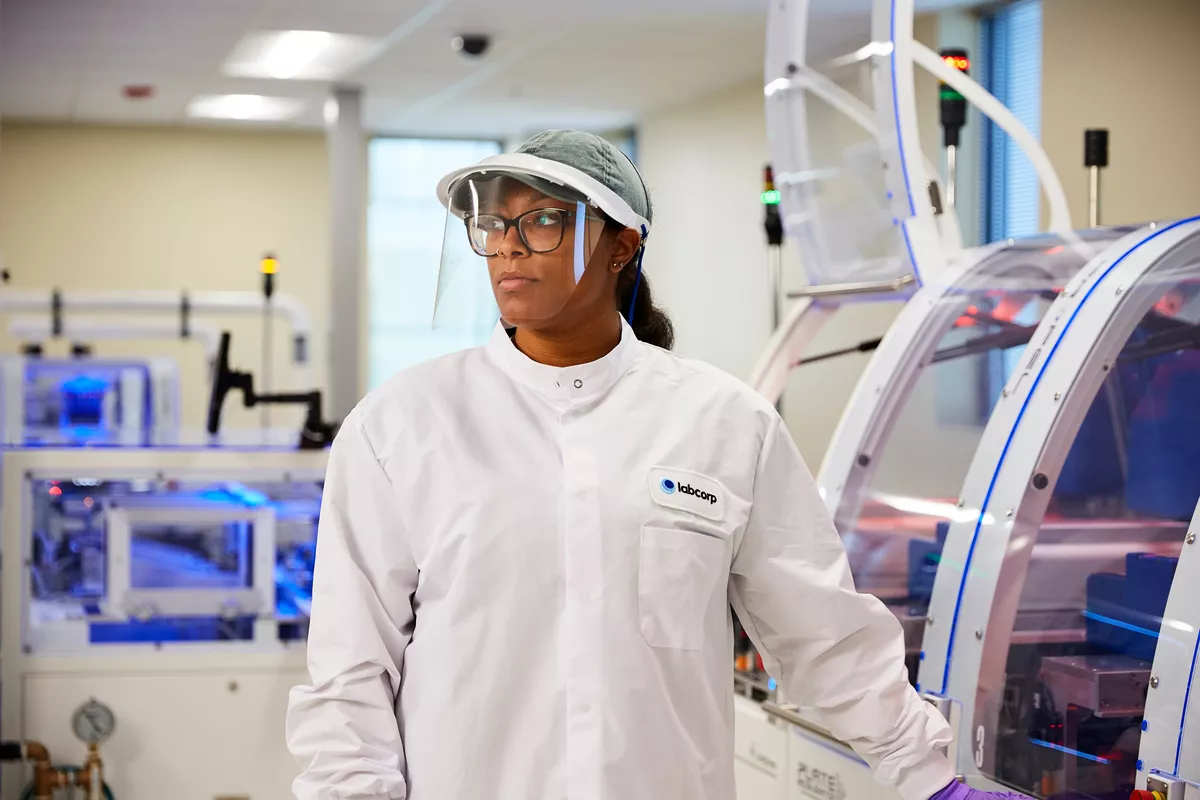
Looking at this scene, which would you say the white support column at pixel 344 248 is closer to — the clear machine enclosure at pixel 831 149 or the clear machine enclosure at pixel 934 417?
the clear machine enclosure at pixel 831 149

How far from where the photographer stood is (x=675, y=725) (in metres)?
1.59

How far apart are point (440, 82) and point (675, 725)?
775cm

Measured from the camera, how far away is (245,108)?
32.6 feet

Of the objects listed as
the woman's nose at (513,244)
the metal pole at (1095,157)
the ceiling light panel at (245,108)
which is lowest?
the woman's nose at (513,244)

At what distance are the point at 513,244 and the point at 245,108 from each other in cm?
890

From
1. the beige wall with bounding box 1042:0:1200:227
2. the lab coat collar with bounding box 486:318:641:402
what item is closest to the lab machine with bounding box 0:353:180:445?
the beige wall with bounding box 1042:0:1200:227

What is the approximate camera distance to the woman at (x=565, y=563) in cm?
154

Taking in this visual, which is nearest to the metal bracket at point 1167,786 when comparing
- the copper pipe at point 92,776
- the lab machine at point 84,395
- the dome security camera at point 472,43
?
the copper pipe at point 92,776

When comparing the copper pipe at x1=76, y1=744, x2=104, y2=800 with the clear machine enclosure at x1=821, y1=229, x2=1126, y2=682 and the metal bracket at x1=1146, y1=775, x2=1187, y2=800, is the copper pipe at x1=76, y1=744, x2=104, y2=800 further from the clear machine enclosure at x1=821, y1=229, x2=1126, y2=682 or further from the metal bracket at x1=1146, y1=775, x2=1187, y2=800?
the metal bracket at x1=1146, y1=775, x2=1187, y2=800

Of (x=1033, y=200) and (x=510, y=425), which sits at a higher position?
(x=1033, y=200)

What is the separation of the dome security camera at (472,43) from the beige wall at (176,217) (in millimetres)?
3876

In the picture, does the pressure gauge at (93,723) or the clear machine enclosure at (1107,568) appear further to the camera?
the pressure gauge at (93,723)

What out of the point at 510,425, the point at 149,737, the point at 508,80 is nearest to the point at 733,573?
the point at 510,425

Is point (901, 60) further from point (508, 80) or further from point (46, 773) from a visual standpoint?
point (508, 80)
